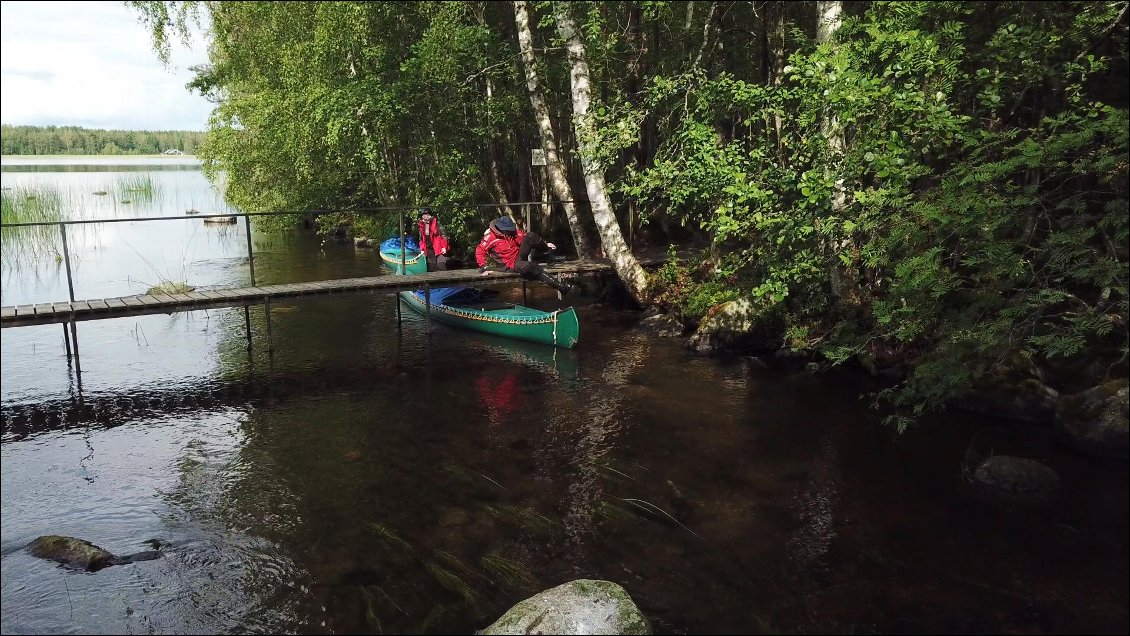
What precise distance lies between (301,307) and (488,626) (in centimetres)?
1401

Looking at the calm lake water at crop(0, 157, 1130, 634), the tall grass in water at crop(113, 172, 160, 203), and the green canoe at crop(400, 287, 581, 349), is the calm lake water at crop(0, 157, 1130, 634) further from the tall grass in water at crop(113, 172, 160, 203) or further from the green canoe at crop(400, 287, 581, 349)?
the tall grass in water at crop(113, 172, 160, 203)

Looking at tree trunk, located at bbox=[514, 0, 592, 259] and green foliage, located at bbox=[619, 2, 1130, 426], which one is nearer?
green foliage, located at bbox=[619, 2, 1130, 426]

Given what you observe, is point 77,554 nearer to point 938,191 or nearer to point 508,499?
point 508,499

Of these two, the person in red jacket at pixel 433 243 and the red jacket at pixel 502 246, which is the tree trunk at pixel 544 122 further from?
the person in red jacket at pixel 433 243

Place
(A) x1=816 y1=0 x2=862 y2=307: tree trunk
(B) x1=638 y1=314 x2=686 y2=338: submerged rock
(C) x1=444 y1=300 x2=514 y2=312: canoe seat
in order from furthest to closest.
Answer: (C) x1=444 y1=300 x2=514 y2=312: canoe seat, (B) x1=638 y1=314 x2=686 y2=338: submerged rock, (A) x1=816 y1=0 x2=862 y2=307: tree trunk

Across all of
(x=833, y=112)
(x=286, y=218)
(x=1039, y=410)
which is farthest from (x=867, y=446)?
(x=286, y=218)

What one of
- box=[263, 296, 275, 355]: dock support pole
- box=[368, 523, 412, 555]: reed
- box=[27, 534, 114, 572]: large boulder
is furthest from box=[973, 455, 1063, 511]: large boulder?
box=[263, 296, 275, 355]: dock support pole

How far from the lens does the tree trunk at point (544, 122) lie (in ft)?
55.0

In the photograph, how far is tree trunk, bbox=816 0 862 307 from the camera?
10.9 metres

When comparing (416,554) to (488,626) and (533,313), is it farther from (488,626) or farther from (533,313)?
(533,313)

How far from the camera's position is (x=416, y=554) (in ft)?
23.6

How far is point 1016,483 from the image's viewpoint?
8453mm

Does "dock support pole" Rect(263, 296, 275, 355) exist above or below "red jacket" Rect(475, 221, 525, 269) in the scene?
below

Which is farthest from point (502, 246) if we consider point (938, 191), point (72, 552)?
point (72, 552)
